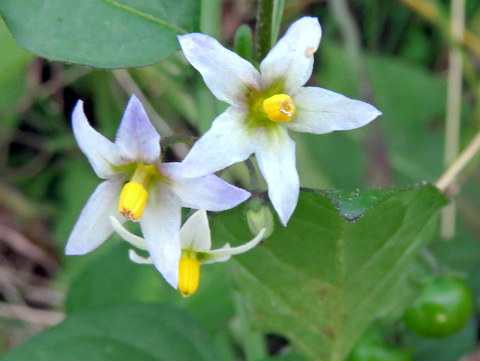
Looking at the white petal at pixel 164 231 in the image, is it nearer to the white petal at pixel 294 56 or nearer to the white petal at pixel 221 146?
the white petal at pixel 221 146

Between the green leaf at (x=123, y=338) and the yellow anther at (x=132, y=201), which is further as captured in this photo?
the green leaf at (x=123, y=338)

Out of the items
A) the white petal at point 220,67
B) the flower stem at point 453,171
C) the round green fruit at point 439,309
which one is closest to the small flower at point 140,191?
the white petal at point 220,67

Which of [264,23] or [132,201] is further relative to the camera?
[264,23]

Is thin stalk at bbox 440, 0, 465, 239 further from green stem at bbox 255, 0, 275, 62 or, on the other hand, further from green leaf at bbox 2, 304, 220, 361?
green stem at bbox 255, 0, 275, 62

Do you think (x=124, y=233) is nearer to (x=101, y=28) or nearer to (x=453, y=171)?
(x=101, y=28)

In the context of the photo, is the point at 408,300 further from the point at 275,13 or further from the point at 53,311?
the point at 53,311

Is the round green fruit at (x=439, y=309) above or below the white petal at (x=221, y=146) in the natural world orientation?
below

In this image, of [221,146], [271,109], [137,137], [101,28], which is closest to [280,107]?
[271,109]
